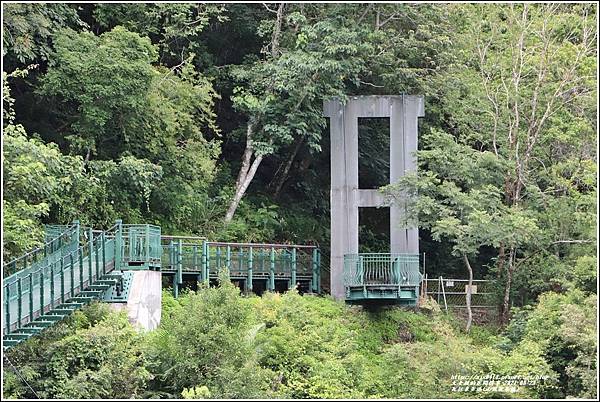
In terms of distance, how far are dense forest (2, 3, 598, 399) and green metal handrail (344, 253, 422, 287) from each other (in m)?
0.83

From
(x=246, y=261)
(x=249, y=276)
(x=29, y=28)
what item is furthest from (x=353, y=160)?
(x=29, y=28)

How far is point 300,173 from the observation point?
32.7 m

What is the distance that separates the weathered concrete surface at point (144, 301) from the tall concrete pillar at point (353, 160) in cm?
535

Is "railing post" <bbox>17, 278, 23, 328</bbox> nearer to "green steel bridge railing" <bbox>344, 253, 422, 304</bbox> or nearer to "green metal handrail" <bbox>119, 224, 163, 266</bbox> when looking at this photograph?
"green metal handrail" <bbox>119, 224, 163, 266</bbox>

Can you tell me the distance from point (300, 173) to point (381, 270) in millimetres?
7964

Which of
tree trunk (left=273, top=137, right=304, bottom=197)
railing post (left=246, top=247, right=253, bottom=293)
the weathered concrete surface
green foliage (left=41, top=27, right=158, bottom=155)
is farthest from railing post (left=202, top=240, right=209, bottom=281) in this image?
tree trunk (left=273, top=137, right=304, bottom=197)

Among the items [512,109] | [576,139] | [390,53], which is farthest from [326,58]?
[576,139]

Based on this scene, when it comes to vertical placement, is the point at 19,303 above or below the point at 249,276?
below

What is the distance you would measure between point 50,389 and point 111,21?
1317 cm

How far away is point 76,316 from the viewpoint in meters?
20.7

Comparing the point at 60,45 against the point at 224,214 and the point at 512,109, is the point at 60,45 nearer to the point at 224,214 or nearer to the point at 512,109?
the point at 224,214

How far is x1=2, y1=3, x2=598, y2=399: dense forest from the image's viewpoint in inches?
793

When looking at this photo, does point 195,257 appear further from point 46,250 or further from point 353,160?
point 353,160

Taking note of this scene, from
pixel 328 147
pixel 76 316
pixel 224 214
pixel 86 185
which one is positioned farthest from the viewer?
pixel 328 147
